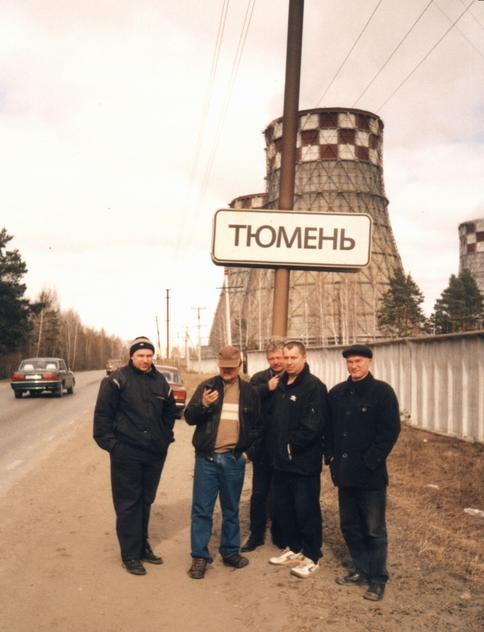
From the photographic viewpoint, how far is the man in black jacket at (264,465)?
5.84m

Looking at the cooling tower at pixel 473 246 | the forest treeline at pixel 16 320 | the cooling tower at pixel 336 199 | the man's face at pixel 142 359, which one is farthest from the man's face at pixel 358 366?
the cooling tower at pixel 473 246

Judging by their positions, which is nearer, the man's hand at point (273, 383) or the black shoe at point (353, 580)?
the black shoe at point (353, 580)

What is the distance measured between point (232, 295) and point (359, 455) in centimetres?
7621

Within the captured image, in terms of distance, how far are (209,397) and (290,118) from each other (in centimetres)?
364

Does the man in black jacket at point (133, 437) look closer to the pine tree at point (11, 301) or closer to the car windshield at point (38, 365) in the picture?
the car windshield at point (38, 365)

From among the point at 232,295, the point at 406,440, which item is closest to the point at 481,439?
A: the point at 406,440

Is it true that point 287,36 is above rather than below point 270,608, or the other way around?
above

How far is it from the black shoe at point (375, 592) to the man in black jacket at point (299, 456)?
59 centimetres

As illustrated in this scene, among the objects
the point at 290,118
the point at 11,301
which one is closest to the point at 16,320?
the point at 11,301

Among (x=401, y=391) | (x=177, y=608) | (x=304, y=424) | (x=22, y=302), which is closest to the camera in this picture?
(x=177, y=608)

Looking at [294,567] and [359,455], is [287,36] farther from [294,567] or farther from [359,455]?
[294,567]

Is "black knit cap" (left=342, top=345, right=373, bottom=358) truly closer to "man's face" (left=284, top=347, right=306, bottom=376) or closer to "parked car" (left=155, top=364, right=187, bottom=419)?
"man's face" (left=284, top=347, right=306, bottom=376)

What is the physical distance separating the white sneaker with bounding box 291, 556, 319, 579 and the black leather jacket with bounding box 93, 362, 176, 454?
1450 mm

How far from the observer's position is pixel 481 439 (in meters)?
11.1
